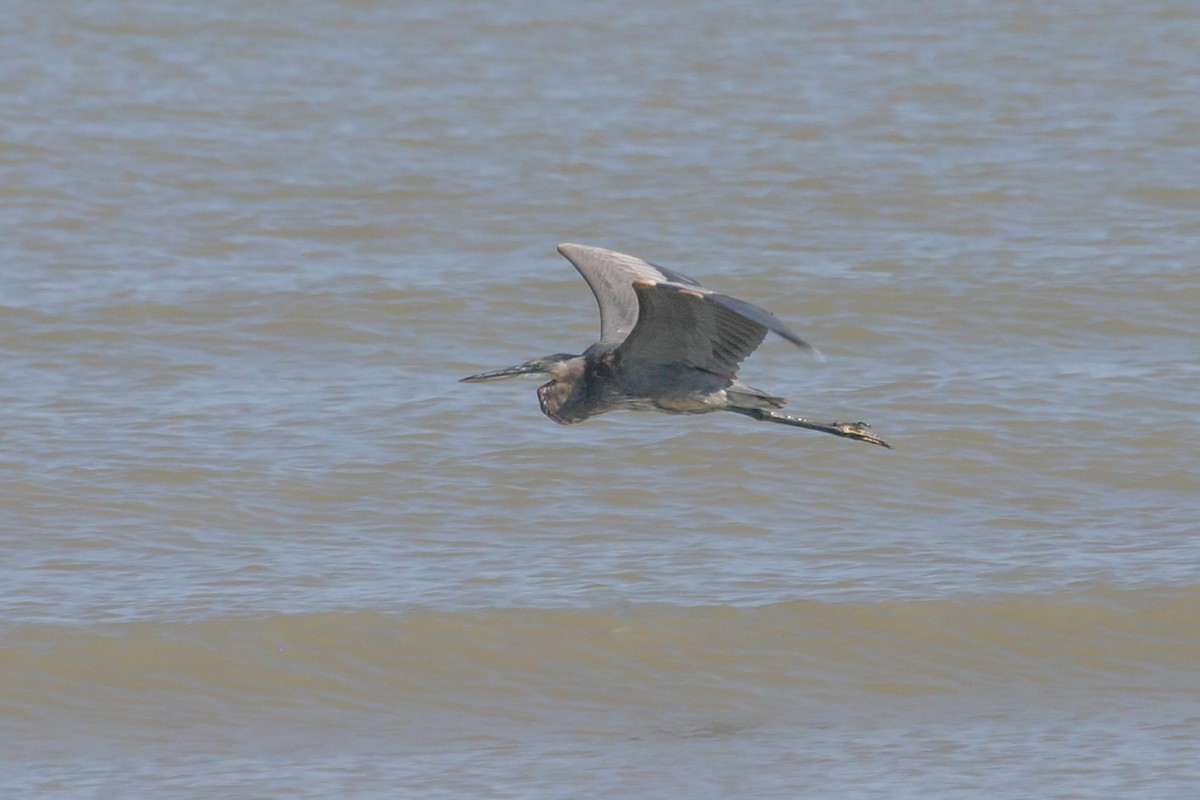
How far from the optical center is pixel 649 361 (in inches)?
271

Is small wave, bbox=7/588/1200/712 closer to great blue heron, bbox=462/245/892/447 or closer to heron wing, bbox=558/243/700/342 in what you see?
great blue heron, bbox=462/245/892/447

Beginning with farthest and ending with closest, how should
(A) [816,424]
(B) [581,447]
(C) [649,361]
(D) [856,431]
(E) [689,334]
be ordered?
(B) [581,447] → (D) [856,431] → (A) [816,424] → (C) [649,361] → (E) [689,334]

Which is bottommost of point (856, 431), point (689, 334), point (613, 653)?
point (613, 653)

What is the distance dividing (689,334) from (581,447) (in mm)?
2960

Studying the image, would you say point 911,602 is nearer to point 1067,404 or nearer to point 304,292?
point 1067,404

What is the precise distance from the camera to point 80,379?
10.4 metres

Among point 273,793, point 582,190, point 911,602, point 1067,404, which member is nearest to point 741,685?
Result: point 911,602

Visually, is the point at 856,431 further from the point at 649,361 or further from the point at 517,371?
the point at 517,371

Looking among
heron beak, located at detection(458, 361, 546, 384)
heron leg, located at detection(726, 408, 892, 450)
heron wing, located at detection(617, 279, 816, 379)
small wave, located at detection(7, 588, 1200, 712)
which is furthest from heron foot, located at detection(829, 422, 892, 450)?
heron beak, located at detection(458, 361, 546, 384)

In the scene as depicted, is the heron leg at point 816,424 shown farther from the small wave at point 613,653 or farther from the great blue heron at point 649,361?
the small wave at point 613,653

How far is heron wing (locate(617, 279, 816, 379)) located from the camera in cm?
643

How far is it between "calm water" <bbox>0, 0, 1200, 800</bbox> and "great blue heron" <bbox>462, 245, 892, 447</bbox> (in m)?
1.16

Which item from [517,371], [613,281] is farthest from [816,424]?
[517,371]

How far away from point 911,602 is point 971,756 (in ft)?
4.78
